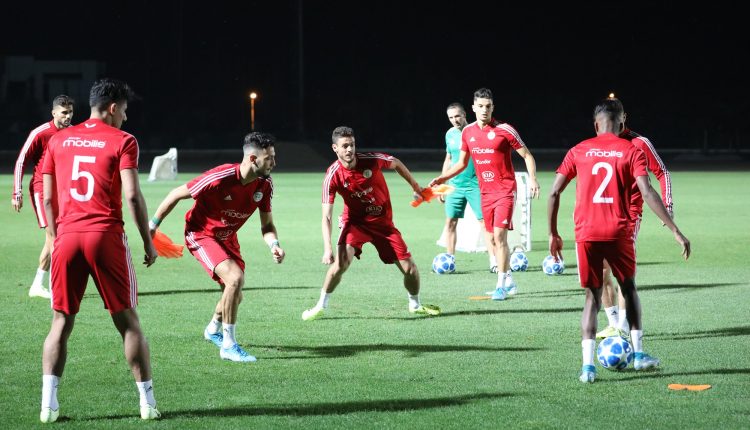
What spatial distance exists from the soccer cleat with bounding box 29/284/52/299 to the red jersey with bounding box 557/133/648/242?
21.6 feet

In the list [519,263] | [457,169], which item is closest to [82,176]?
[457,169]

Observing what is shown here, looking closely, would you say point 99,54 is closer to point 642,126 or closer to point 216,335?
point 642,126

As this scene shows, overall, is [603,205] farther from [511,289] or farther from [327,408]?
[511,289]

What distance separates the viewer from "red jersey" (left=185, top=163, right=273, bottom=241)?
8117 mm

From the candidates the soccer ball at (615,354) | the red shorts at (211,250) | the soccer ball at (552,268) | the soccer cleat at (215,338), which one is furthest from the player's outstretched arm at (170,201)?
the soccer ball at (552,268)

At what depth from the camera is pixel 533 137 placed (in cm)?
6619

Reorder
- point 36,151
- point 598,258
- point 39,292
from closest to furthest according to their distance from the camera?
1. point 598,258
2. point 36,151
3. point 39,292

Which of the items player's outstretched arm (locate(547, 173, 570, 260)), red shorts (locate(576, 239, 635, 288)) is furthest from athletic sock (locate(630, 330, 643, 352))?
player's outstretched arm (locate(547, 173, 570, 260))

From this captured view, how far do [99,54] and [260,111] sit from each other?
1150 centimetres

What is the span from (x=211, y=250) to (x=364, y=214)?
7.25 ft

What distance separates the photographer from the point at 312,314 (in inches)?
396

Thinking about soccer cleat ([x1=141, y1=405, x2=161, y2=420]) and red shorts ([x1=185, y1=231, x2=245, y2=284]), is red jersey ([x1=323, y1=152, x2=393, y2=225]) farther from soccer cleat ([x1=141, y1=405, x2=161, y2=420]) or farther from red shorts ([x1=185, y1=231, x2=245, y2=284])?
soccer cleat ([x1=141, y1=405, x2=161, y2=420])

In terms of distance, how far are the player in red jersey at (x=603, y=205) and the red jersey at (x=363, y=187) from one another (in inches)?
113

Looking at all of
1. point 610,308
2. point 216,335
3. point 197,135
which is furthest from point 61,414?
point 197,135
